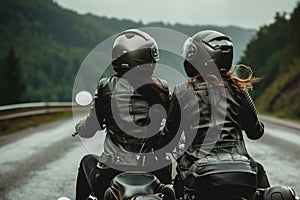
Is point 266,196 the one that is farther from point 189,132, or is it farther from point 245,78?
point 245,78

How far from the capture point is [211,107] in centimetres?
382

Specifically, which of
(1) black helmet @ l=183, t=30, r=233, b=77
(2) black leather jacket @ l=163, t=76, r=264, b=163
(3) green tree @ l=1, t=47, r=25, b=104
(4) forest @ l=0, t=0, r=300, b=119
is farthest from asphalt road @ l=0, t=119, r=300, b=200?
(3) green tree @ l=1, t=47, r=25, b=104

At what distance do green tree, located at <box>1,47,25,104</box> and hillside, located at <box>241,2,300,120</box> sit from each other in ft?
99.4

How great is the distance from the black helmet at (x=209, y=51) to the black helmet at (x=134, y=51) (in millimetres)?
382

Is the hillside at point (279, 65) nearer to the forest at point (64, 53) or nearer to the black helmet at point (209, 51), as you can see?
the forest at point (64, 53)

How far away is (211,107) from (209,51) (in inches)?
15.9

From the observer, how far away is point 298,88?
145 ft

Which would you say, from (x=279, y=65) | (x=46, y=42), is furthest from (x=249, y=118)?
(x=46, y=42)

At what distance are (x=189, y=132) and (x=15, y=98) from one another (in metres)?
66.8

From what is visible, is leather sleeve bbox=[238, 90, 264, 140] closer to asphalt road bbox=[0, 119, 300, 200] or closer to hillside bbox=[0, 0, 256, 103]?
asphalt road bbox=[0, 119, 300, 200]

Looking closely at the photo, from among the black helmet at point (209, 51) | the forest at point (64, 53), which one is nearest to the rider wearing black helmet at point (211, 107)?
the black helmet at point (209, 51)

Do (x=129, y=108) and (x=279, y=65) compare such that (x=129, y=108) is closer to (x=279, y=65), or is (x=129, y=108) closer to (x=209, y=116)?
(x=209, y=116)

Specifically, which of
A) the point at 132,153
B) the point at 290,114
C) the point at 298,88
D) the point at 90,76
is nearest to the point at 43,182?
the point at 90,76

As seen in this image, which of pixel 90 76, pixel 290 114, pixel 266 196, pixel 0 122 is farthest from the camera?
pixel 290 114
